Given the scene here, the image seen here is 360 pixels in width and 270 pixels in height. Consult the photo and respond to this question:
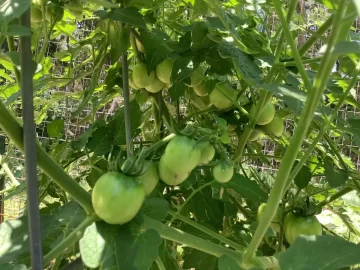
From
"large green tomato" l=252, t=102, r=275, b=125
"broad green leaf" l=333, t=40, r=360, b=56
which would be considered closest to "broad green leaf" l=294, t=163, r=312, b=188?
"large green tomato" l=252, t=102, r=275, b=125

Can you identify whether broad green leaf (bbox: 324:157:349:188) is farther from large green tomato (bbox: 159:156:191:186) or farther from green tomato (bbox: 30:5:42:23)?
green tomato (bbox: 30:5:42:23)

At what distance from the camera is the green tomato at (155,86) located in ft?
2.54

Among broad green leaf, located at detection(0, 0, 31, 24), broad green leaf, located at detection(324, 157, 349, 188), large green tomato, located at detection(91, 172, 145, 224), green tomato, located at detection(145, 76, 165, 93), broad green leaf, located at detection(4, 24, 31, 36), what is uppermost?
broad green leaf, located at detection(0, 0, 31, 24)

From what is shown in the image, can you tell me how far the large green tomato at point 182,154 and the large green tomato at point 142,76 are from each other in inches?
11.4

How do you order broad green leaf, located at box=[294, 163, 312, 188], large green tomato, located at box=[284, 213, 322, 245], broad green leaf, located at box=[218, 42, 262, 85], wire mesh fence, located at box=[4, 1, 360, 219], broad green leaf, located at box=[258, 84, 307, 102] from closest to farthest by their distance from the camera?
broad green leaf, located at box=[258, 84, 307, 102] < broad green leaf, located at box=[218, 42, 262, 85] < large green tomato, located at box=[284, 213, 322, 245] < broad green leaf, located at box=[294, 163, 312, 188] < wire mesh fence, located at box=[4, 1, 360, 219]

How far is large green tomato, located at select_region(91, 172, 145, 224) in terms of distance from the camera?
1.44 ft

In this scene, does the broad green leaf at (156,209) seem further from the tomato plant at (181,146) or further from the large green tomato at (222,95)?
the large green tomato at (222,95)

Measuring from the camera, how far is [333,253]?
15.1 inches

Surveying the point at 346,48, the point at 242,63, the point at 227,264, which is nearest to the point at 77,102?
the point at 242,63

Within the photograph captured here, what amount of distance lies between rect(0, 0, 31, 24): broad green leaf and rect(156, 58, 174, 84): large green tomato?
15.6 inches

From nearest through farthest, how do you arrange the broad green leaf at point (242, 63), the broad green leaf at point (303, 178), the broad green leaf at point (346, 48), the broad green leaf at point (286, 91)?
the broad green leaf at point (346, 48) < the broad green leaf at point (286, 91) < the broad green leaf at point (242, 63) < the broad green leaf at point (303, 178)

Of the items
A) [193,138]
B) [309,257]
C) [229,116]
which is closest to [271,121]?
[229,116]

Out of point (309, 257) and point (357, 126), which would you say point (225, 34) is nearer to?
point (357, 126)

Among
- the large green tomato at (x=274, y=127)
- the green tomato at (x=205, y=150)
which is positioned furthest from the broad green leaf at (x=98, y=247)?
the large green tomato at (x=274, y=127)
